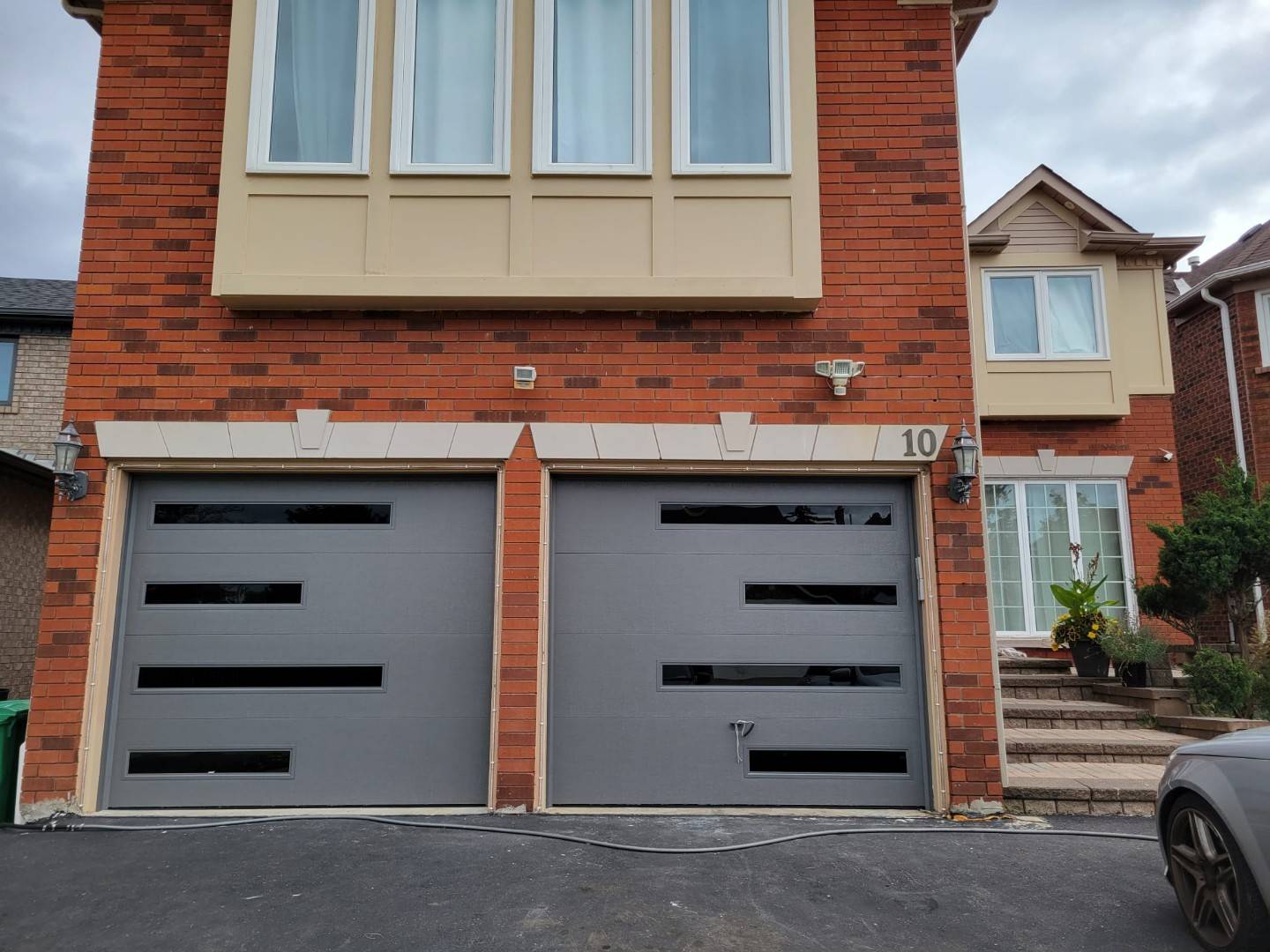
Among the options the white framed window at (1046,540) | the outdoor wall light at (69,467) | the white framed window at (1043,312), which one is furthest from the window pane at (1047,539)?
the outdoor wall light at (69,467)

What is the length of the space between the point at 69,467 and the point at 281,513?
4.59 feet

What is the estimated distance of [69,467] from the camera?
5980 mm

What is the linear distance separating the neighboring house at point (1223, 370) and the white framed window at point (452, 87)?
1183cm

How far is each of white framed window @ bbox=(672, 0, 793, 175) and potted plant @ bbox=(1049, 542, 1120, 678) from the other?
600 centimetres

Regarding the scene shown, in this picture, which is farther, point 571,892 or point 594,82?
point 594,82

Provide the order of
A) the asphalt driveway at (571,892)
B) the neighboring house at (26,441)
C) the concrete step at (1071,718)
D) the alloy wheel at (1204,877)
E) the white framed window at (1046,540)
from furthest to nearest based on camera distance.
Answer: the white framed window at (1046,540) → the neighboring house at (26,441) → the concrete step at (1071,718) → the asphalt driveway at (571,892) → the alloy wheel at (1204,877)

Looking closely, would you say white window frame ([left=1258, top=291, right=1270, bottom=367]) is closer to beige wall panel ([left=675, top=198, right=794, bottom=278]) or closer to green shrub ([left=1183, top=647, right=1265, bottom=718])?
Answer: green shrub ([left=1183, top=647, right=1265, bottom=718])

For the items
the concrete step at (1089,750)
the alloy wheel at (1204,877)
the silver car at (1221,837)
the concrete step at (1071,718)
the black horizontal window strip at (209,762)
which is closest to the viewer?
the silver car at (1221,837)

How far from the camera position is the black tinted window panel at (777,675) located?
6160 millimetres

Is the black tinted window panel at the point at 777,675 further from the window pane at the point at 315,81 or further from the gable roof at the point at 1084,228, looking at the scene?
the gable roof at the point at 1084,228

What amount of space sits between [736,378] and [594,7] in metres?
3.05

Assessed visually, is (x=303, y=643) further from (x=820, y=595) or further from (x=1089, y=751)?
(x=1089, y=751)

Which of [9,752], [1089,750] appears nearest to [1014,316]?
[1089,750]

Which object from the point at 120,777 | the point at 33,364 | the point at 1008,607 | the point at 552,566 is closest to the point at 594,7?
the point at 552,566
